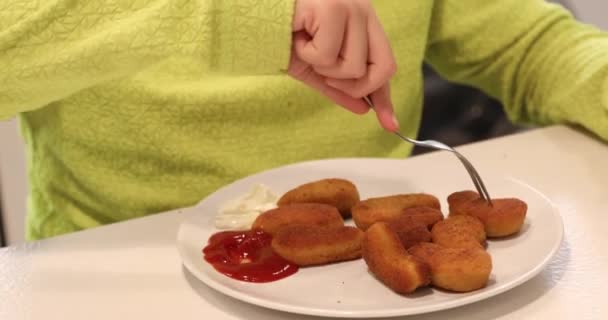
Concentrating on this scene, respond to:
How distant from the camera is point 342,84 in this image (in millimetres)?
662

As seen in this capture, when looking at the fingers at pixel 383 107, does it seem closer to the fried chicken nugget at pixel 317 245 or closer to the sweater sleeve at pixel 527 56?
the fried chicken nugget at pixel 317 245

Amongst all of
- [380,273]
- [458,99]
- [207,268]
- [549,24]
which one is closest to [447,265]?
[380,273]

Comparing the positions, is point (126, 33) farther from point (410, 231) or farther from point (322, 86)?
point (410, 231)

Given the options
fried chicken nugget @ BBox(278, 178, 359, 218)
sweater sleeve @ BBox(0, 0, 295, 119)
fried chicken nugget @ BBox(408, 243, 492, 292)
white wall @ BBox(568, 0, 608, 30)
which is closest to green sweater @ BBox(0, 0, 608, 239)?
sweater sleeve @ BBox(0, 0, 295, 119)

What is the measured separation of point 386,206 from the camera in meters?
0.65

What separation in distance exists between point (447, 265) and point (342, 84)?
0.61ft

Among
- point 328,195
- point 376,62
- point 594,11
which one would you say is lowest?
point 594,11

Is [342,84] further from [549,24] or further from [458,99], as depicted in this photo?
[458,99]

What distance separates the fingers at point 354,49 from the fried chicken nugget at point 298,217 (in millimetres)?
109

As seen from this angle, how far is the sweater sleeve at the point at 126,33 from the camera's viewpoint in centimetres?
63

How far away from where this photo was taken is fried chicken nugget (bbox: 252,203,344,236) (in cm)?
64

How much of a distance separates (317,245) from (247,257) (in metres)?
0.06

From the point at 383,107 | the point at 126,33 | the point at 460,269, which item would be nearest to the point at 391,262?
the point at 460,269

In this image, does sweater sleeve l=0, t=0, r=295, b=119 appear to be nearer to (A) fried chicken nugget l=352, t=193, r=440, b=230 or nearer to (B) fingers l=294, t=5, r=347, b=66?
(B) fingers l=294, t=5, r=347, b=66
